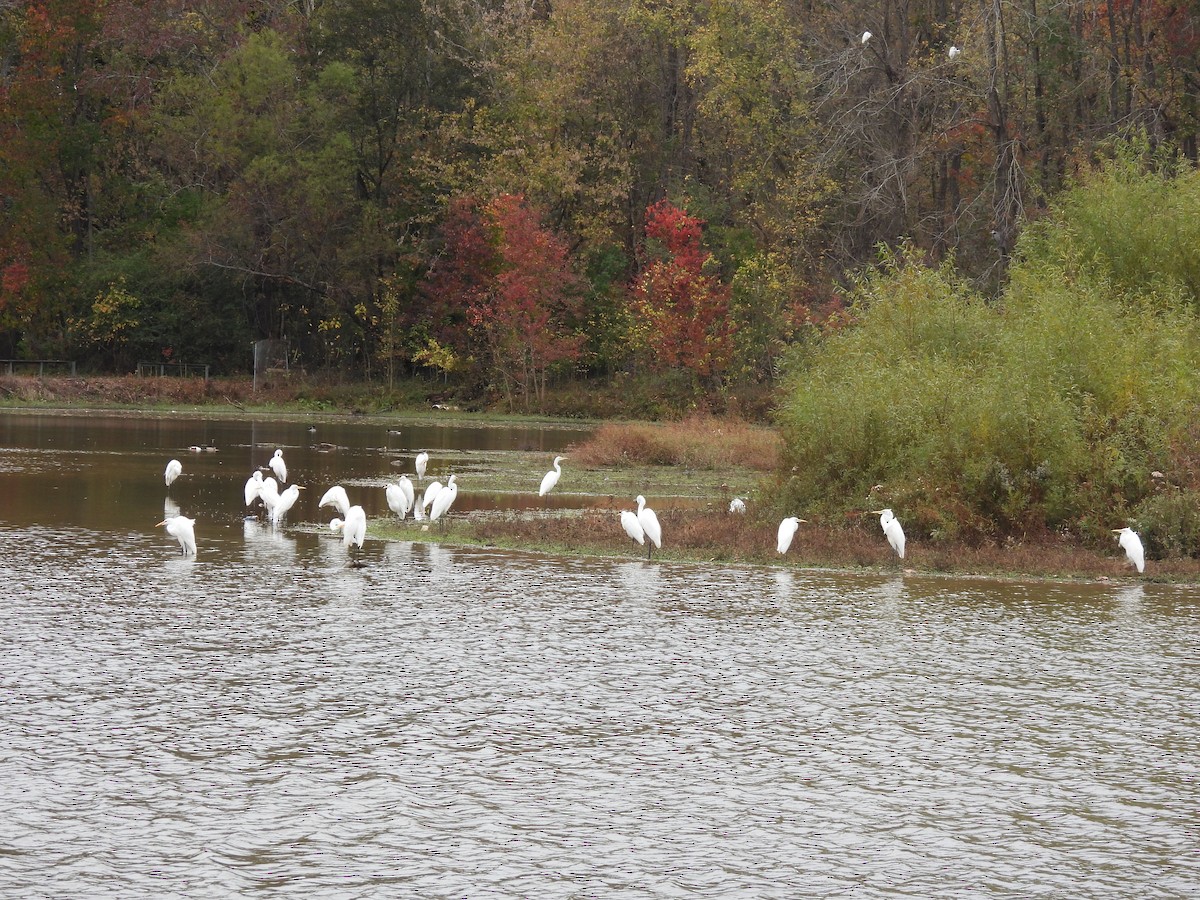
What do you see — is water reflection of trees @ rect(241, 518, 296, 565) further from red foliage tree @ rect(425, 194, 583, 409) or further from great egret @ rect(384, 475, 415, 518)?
red foliage tree @ rect(425, 194, 583, 409)

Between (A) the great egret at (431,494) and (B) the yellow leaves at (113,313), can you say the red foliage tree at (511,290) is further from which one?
(A) the great egret at (431,494)

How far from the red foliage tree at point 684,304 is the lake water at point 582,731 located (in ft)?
127

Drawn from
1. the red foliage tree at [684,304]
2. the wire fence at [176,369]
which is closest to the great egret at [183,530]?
the red foliage tree at [684,304]

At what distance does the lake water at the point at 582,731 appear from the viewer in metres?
8.93

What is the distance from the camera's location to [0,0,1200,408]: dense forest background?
59.6 metres

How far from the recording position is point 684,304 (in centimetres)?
6003

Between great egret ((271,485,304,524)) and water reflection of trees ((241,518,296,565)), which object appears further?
great egret ((271,485,304,524))

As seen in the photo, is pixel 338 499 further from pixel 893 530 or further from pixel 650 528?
pixel 893 530

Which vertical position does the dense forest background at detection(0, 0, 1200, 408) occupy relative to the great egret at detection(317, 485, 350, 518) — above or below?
above

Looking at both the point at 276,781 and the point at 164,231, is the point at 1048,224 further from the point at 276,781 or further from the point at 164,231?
the point at 164,231

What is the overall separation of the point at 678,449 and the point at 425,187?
33.0 m

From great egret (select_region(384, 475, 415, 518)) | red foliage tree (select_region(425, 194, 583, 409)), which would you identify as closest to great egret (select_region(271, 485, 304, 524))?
great egret (select_region(384, 475, 415, 518))

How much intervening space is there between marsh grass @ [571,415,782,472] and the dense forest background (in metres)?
17.7

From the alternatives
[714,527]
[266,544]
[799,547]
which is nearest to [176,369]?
[266,544]
